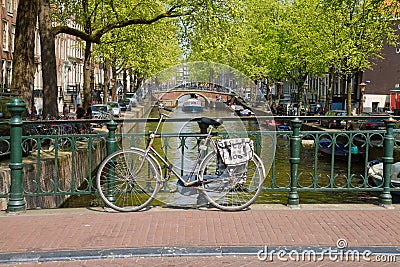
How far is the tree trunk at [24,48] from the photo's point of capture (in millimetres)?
16016

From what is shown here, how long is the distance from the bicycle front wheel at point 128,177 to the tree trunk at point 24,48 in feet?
30.7

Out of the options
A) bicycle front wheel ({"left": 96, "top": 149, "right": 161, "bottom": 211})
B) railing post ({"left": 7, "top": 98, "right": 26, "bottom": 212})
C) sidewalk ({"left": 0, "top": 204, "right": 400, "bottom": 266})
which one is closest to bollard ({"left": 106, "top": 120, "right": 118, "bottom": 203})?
bicycle front wheel ({"left": 96, "top": 149, "right": 161, "bottom": 211})

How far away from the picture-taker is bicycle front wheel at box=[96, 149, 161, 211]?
738cm

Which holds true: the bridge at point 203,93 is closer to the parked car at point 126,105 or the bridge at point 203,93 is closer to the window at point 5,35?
the parked car at point 126,105

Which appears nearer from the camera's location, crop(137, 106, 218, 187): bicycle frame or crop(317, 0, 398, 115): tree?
crop(137, 106, 218, 187): bicycle frame

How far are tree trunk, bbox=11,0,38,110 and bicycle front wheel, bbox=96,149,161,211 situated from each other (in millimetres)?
9361

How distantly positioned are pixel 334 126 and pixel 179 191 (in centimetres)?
2595

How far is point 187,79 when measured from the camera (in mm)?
7273

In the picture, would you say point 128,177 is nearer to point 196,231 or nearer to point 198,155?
point 198,155

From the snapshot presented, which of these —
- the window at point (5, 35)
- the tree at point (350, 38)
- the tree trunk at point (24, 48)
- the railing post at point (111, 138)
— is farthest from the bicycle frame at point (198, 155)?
the window at point (5, 35)

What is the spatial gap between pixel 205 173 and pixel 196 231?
1113 mm

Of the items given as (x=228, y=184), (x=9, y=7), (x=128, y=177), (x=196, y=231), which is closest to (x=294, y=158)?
(x=228, y=184)

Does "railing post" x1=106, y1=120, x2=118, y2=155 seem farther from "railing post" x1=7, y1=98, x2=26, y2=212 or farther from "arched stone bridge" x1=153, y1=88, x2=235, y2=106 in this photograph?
"railing post" x1=7, y1=98, x2=26, y2=212

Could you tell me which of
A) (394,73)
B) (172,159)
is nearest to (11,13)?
(394,73)
